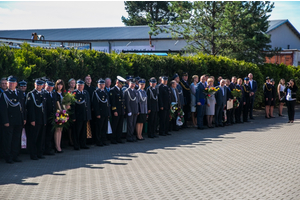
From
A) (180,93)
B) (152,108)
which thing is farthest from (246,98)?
(152,108)

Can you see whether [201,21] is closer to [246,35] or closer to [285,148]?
[246,35]

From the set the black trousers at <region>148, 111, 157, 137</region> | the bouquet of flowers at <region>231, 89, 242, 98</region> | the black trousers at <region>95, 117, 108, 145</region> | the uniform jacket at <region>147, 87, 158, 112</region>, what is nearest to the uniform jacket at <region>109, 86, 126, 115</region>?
the black trousers at <region>95, 117, 108, 145</region>

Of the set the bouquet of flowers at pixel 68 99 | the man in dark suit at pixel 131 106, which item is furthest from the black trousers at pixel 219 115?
the bouquet of flowers at pixel 68 99

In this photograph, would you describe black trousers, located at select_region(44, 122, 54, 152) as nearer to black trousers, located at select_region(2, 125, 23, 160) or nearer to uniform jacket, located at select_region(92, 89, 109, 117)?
black trousers, located at select_region(2, 125, 23, 160)

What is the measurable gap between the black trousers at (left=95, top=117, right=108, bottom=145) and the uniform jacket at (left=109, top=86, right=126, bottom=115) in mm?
507

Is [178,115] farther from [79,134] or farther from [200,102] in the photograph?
[79,134]

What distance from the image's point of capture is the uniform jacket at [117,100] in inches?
476

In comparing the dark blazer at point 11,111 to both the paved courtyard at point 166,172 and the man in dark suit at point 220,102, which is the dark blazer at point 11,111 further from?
the man in dark suit at point 220,102

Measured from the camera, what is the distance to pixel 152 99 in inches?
531

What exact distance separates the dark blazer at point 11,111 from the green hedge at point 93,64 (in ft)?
3.21

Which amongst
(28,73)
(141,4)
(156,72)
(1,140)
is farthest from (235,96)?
(141,4)

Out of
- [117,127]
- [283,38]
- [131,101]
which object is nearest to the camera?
[117,127]

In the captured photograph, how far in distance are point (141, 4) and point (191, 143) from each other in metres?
47.3

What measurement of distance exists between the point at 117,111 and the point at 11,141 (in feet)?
12.6
